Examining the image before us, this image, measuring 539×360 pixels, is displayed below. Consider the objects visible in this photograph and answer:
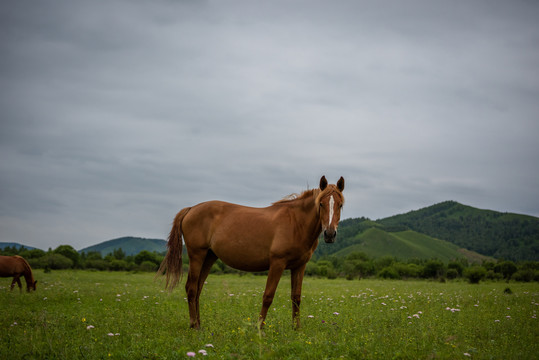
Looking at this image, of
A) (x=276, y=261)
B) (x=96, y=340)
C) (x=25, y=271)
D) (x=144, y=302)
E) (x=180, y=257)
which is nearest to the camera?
(x=96, y=340)

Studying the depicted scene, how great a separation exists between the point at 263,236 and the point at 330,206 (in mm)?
1965

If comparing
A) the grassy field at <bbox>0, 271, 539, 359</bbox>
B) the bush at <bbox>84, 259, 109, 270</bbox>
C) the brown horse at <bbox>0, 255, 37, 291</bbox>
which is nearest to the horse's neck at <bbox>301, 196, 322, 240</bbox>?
the grassy field at <bbox>0, 271, 539, 359</bbox>

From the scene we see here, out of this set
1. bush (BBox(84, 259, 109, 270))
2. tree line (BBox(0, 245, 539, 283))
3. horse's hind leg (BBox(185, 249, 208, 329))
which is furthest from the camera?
bush (BBox(84, 259, 109, 270))

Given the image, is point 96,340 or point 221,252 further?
point 221,252

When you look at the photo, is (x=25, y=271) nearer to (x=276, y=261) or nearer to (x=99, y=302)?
(x=99, y=302)

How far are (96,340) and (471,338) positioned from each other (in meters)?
8.12

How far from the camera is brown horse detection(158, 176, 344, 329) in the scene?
316 inches

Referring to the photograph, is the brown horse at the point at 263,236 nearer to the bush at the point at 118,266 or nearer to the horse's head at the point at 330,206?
the horse's head at the point at 330,206

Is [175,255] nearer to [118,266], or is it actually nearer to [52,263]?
[52,263]

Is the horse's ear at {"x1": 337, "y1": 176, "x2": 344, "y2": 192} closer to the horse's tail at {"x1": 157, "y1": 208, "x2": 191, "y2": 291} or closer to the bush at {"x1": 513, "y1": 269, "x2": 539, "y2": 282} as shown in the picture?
the horse's tail at {"x1": 157, "y1": 208, "x2": 191, "y2": 291}

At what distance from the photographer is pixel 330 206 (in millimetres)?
7570

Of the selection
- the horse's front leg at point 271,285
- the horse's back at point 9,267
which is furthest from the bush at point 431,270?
the horse's front leg at point 271,285

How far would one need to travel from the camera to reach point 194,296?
29.3 ft

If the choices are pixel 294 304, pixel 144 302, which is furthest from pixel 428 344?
pixel 144 302
